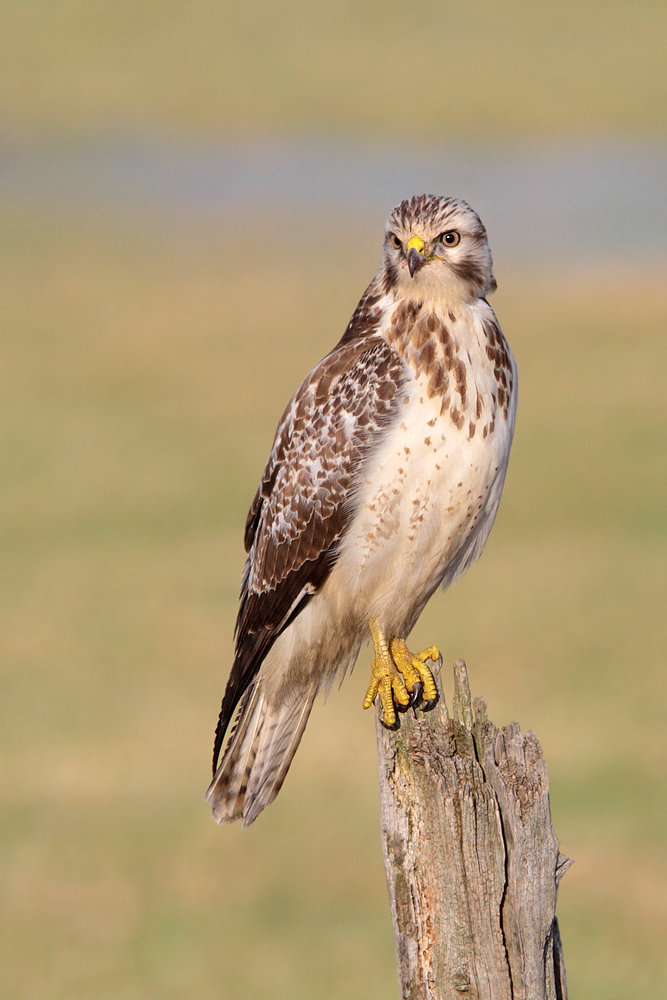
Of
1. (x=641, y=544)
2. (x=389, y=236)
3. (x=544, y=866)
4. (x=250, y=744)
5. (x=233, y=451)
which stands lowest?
(x=544, y=866)

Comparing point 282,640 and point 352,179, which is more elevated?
point 352,179

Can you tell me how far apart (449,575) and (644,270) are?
83.7 ft

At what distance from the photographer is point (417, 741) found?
4523 millimetres

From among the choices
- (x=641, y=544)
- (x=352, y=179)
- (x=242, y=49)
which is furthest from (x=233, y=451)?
(x=242, y=49)

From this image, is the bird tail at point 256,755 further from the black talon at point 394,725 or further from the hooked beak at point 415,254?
the hooked beak at point 415,254

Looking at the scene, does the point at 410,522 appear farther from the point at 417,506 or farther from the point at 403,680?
the point at 403,680

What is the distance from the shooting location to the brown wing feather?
5.66 metres

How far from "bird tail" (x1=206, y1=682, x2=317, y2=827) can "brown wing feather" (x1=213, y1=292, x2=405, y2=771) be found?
0.30 feet

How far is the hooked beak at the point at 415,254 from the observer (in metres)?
5.45

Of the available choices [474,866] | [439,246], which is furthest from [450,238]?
[474,866]

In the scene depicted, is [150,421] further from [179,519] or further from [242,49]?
[242,49]

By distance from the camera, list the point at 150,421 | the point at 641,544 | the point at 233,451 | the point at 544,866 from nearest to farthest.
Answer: the point at 544,866, the point at 641,544, the point at 233,451, the point at 150,421

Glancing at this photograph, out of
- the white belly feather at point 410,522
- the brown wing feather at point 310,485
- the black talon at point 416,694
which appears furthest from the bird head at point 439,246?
the black talon at point 416,694

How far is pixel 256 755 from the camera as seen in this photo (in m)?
6.00
